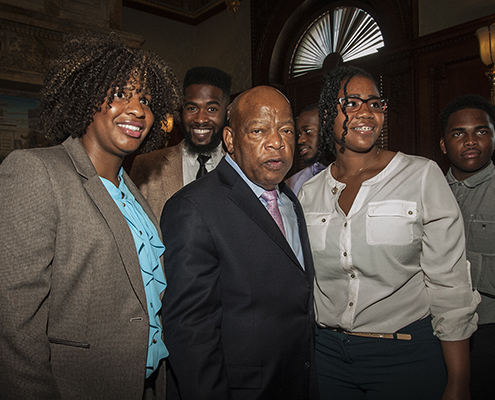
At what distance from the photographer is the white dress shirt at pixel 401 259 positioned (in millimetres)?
1435

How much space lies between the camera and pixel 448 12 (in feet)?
13.9

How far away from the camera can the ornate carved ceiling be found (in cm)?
683

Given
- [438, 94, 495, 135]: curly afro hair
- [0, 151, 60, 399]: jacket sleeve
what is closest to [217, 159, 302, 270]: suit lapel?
[0, 151, 60, 399]: jacket sleeve

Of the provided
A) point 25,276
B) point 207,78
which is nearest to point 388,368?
point 25,276

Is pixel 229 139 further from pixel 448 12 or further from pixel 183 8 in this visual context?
pixel 183 8

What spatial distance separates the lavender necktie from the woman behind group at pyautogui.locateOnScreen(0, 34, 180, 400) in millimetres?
456

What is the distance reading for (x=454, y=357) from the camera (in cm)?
141

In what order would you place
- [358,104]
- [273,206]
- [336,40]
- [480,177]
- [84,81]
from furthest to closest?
1. [336,40]
2. [480,177]
3. [358,104]
4. [273,206]
5. [84,81]

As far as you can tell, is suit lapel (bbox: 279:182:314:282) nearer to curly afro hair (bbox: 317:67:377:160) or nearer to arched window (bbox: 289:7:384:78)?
curly afro hair (bbox: 317:67:377:160)

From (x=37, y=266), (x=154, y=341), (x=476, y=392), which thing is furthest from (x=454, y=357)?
(x=37, y=266)

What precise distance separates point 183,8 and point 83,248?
729 cm

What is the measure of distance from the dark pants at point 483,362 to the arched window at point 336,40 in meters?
3.86

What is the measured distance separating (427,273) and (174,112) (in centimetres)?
124

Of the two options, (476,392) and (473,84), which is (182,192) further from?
(473,84)
